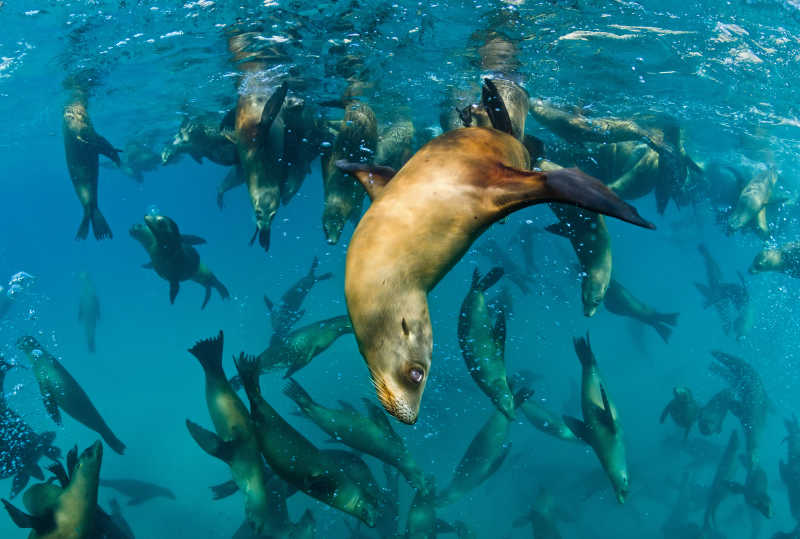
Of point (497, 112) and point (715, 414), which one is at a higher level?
point (497, 112)

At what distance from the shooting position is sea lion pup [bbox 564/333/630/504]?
5957 mm

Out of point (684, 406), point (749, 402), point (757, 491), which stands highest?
point (684, 406)

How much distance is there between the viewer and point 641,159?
920cm

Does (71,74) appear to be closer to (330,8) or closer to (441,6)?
(330,8)

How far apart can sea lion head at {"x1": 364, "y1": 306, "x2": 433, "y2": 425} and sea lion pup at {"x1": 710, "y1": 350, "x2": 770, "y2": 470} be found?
43.9ft

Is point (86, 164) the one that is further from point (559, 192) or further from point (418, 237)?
point (559, 192)

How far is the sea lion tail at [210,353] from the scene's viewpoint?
4.93m

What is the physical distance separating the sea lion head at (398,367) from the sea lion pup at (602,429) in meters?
5.20

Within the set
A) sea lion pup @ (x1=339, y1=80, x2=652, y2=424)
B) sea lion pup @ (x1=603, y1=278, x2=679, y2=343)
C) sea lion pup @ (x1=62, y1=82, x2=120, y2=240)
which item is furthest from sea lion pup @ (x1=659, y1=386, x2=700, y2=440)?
sea lion pup @ (x1=62, y1=82, x2=120, y2=240)

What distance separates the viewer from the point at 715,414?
36.5ft

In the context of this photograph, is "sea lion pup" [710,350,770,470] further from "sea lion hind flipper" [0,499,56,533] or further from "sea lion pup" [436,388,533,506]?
"sea lion hind flipper" [0,499,56,533]

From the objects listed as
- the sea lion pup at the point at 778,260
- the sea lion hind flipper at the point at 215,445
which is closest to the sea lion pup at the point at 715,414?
the sea lion pup at the point at 778,260

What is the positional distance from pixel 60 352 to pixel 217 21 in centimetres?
4655

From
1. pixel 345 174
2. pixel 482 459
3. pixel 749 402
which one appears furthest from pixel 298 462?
pixel 749 402
